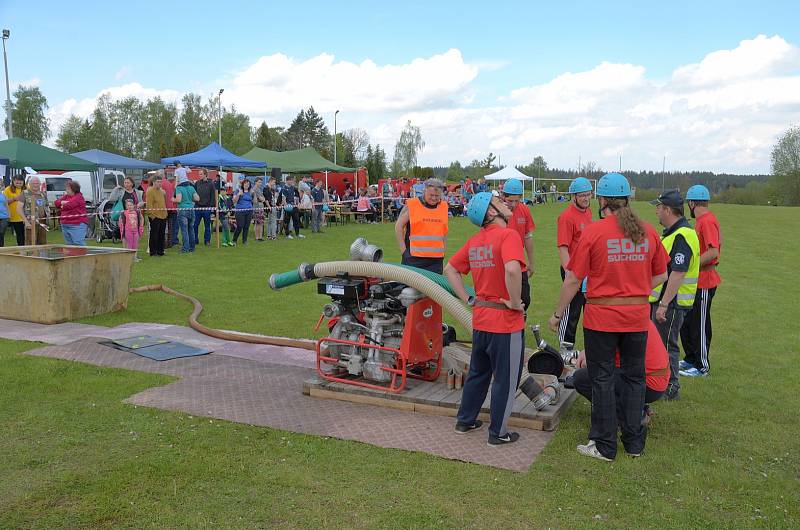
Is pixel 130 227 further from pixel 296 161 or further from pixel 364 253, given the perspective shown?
pixel 296 161

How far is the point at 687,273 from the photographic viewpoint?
6.05 meters

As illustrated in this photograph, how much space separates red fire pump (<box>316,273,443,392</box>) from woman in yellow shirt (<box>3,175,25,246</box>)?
1007 cm

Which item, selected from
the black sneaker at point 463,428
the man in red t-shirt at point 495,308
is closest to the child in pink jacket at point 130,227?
the man in red t-shirt at point 495,308

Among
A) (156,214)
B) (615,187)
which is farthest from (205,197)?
(615,187)

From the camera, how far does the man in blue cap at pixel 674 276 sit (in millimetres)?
5574

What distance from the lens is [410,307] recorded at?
19.1ft

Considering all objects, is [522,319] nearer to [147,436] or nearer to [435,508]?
[435,508]

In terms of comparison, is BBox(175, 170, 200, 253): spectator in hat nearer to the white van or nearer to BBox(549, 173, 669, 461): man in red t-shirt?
the white van

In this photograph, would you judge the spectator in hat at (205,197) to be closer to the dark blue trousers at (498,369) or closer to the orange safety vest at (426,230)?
the orange safety vest at (426,230)

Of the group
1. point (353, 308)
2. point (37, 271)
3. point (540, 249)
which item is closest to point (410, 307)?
point (353, 308)

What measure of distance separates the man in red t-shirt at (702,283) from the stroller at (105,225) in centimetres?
1503

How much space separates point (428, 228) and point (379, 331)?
1541mm

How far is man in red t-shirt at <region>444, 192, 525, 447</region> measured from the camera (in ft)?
15.7

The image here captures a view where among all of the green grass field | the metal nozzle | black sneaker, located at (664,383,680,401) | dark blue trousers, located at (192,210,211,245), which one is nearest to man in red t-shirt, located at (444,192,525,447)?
the green grass field
